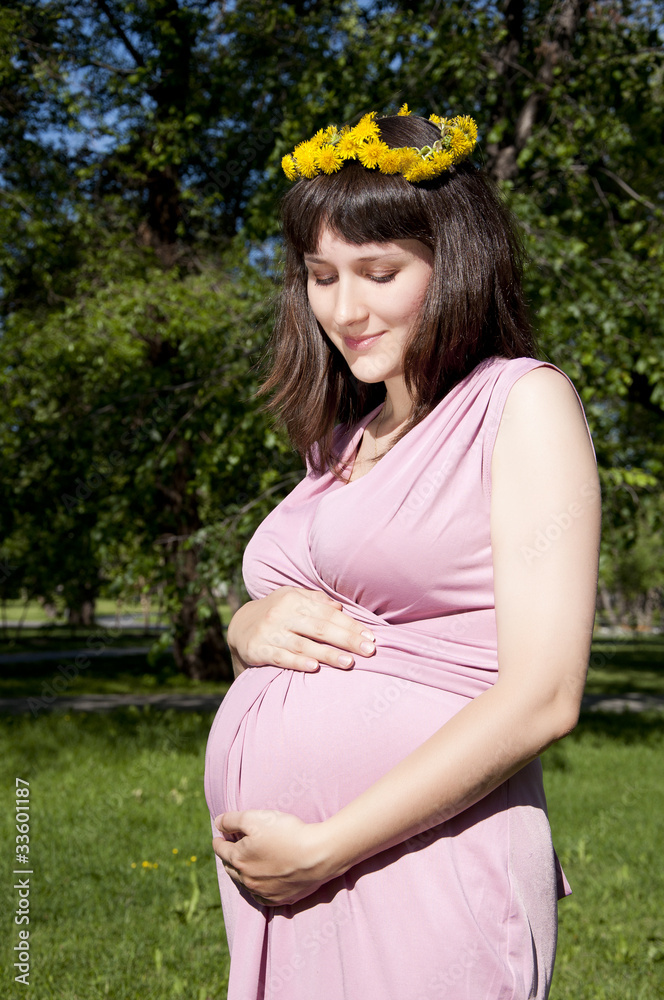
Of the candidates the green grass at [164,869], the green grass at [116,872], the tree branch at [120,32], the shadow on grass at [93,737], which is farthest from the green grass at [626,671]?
the tree branch at [120,32]

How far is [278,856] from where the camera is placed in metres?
1.14

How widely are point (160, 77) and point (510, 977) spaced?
7691mm

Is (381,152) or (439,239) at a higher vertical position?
(381,152)

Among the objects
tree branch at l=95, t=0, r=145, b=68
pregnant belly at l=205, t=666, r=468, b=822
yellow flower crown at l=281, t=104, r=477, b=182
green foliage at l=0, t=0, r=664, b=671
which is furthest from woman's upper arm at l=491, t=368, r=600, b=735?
tree branch at l=95, t=0, r=145, b=68

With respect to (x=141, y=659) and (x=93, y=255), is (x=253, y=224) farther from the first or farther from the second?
(x=141, y=659)

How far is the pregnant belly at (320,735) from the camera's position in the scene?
1.21 metres

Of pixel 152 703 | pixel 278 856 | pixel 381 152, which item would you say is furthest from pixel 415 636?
pixel 152 703

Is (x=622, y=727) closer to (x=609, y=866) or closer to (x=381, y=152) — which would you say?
(x=609, y=866)

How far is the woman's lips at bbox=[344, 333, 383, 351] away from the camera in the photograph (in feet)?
4.56

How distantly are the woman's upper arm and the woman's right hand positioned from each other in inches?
10.9

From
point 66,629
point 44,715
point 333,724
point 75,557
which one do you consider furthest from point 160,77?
point 66,629

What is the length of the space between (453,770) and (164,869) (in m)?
3.39

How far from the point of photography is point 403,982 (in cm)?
111

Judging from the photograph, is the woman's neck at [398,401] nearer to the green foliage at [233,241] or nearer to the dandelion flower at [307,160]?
the dandelion flower at [307,160]
